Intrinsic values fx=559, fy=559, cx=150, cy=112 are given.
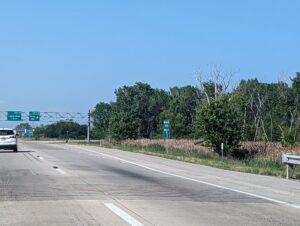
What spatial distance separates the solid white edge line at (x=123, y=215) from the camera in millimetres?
10181

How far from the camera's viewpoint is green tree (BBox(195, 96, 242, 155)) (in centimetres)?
5194

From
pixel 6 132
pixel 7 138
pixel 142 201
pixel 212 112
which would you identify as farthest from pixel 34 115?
pixel 142 201

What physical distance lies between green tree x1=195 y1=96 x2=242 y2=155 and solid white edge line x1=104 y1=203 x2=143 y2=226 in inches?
1569

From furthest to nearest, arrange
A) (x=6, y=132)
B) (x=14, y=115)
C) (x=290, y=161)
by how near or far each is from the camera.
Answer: (x=14, y=115) → (x=6, y=132) → (x=290, y=161)

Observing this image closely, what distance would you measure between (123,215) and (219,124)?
1629 inches

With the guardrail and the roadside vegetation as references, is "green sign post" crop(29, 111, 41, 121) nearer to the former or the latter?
the roadside vegetation

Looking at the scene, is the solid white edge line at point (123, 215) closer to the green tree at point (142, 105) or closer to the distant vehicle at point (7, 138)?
the distant vehicle at point (7, 138)

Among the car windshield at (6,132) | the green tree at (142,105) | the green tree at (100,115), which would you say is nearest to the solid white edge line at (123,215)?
the car windshield at (6,132)

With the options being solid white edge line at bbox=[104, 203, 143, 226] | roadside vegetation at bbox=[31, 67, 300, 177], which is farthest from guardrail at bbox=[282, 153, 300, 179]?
solid white edge line at bbox=[104, 203, 143, 226]

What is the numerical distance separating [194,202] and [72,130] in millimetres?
186580

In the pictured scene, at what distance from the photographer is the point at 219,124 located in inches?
2040

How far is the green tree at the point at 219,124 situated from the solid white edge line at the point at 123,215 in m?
39.9

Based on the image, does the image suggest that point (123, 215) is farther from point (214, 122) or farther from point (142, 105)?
point (142, 105)

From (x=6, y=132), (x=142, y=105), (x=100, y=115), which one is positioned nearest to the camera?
(x=6, y=132)
